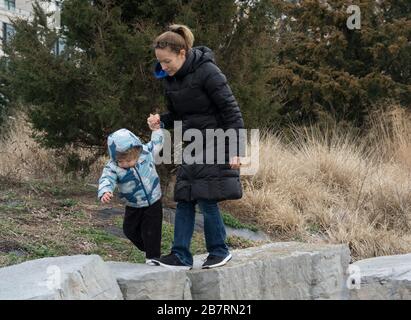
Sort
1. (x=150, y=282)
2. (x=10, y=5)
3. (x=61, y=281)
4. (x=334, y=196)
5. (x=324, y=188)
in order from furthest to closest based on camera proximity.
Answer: (x=10, y=5)
(x=324, y=188)
(x=334, y=196)
(x=150, y=282)
(x=61, y=281)

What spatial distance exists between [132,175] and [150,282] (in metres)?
0.69

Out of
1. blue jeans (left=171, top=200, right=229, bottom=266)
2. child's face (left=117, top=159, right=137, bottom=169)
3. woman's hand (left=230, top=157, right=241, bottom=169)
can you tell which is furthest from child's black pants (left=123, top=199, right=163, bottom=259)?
woman's hand (left=230, top=157, right=241, bottom=169)

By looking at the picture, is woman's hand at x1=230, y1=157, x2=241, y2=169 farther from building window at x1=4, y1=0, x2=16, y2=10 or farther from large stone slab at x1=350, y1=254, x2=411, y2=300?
building window at x1=4, y1=0, x2=16, y2=10

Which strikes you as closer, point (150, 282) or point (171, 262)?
point (150, 282)

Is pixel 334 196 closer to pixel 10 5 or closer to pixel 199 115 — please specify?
pixel 199 115

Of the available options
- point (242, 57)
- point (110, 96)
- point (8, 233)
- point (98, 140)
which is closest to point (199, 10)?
point (242, 57)

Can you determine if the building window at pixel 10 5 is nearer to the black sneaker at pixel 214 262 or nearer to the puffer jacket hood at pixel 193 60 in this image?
the puffer jacket hood at pixel 193 60

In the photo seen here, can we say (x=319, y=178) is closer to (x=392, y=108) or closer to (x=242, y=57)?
(x=242, y=57)

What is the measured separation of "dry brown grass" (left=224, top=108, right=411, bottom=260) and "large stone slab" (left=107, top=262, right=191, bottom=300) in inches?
114

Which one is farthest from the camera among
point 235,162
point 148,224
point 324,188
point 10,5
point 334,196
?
point 10,5

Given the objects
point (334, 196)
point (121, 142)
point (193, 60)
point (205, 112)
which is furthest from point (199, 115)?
point (334, 196)

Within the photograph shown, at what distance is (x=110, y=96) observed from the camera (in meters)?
6.27

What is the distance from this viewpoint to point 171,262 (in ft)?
13.3

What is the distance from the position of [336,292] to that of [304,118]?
9033 millimetres
